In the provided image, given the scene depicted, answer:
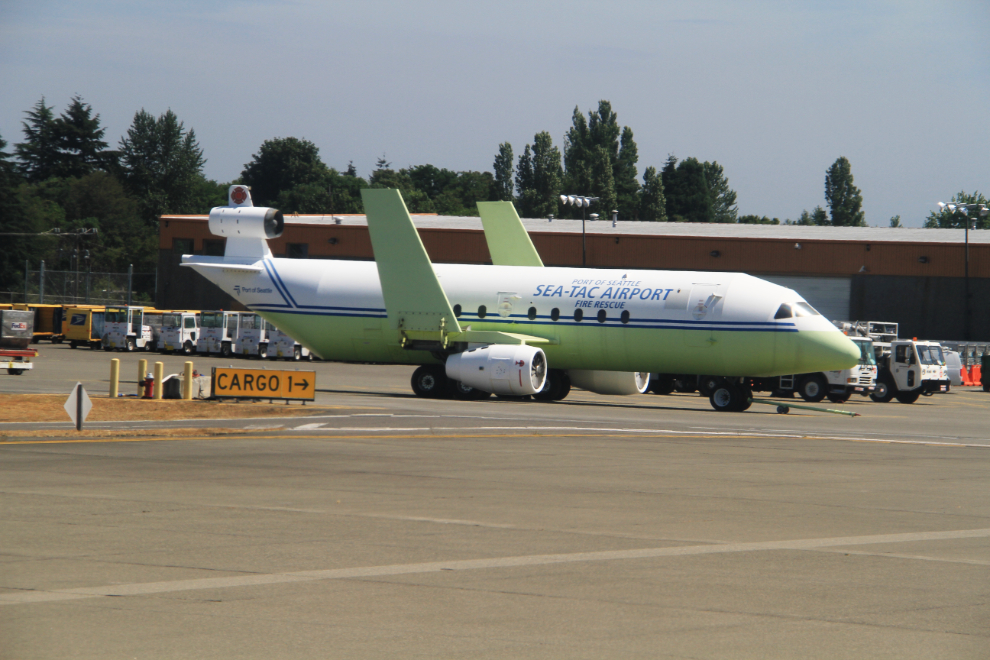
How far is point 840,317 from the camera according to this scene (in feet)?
216

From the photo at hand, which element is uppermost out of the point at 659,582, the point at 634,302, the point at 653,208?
the point at 653,208

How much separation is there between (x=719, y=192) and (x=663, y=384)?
120m

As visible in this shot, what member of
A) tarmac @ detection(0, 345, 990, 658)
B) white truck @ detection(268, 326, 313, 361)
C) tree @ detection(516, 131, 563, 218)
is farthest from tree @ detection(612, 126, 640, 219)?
tarmac @ detection(0, 345, 990, 658)

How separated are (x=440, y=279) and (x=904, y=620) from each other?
87.5 feet

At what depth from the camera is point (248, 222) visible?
117 ft

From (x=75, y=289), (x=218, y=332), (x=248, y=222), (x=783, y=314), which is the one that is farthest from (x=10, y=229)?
(x=783, y=314)

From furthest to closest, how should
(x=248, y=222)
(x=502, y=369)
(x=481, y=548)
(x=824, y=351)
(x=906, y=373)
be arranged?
(x=906, y=373), (x=248, y=222), (x=502, y=369), (x=824, y=351), (x=481, y=548)

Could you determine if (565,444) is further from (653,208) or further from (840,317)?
(653,208)

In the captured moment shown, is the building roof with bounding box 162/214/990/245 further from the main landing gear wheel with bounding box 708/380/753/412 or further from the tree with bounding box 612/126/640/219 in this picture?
the tree with bounding box 612/126/640/219

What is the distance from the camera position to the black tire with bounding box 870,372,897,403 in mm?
41906

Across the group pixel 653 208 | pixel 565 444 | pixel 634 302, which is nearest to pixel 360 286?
pixel 634 302

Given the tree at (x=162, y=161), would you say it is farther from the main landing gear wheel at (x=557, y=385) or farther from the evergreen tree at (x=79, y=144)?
the main landing gear wheel at (x=557, y=385)

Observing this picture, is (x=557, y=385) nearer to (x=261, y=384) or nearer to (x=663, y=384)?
(x=663, y=384)

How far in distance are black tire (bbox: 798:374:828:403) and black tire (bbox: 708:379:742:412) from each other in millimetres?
8013
